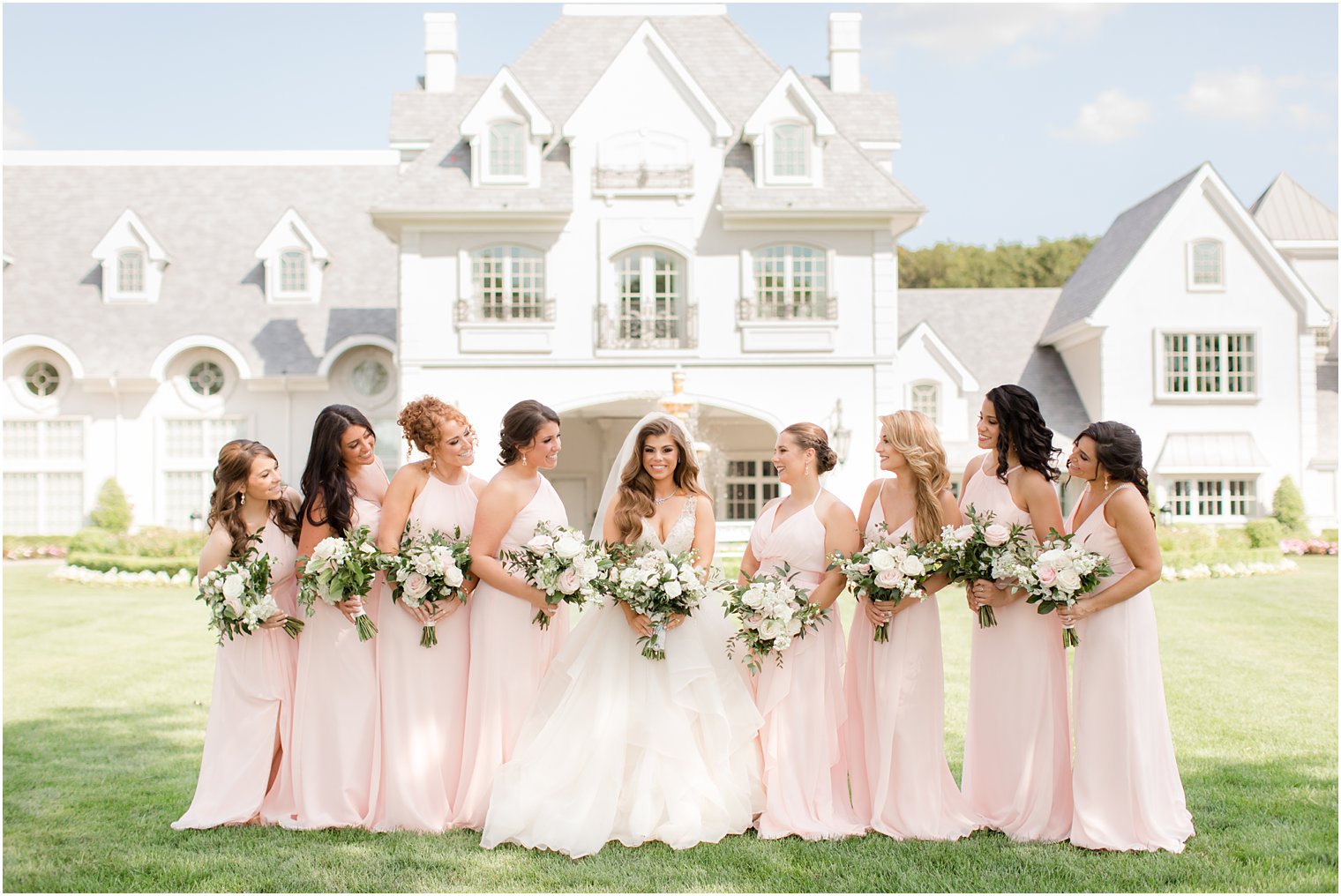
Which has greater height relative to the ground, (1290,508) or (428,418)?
(428,418)

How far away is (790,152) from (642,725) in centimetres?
1927

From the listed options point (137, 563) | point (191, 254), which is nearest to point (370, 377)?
point (191, 254)

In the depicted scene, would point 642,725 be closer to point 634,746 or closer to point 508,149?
point 634,746

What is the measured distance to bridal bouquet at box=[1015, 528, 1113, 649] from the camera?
549cm

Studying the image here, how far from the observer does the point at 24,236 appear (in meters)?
29.3

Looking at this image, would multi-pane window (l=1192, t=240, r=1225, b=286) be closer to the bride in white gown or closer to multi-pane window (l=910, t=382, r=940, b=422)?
multi-pane window (l=910, t=382, r=940, b=422)

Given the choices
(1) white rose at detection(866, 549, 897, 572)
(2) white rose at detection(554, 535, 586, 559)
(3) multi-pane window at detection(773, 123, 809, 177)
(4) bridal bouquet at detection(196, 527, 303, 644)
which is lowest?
(4) bridal bouquet at detection(196, 527, 303, 644)

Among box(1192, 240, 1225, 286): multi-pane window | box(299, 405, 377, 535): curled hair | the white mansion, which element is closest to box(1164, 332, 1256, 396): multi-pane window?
the white mansion

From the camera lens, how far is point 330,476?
611cm

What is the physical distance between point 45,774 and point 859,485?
18.2 metres

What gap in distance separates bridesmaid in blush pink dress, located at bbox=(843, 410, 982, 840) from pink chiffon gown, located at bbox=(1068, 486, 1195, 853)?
0.67 m

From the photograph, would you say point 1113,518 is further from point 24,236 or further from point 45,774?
point 24,236

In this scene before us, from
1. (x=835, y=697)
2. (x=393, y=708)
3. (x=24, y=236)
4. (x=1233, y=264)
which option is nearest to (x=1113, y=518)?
(x=835, y=697)

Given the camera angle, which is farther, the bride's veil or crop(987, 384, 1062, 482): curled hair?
the bride's veil
